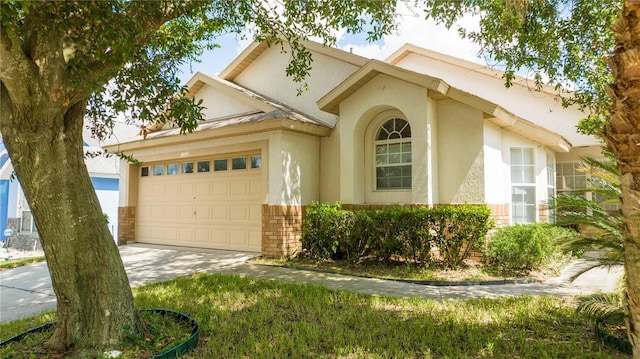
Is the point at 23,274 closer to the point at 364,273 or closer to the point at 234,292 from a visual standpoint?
the point at 234,292

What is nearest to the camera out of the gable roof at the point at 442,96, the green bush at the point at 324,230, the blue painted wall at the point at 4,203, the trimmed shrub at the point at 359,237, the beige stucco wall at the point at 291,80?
the trimmed shrub at the point at 359,237

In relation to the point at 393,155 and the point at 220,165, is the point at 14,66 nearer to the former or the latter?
the point at 220,165

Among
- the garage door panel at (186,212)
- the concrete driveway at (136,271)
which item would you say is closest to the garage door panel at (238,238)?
the concrete driveway at (136,271)

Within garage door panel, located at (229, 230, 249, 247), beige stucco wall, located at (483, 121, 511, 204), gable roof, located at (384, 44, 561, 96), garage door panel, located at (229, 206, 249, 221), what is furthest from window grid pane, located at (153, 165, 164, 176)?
gable roof, located at (384, 44, 561, 96)

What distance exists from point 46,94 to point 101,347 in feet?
8.76

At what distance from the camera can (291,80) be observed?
12453mm

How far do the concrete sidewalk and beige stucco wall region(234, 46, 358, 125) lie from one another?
16.7ft

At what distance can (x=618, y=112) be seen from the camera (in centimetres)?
290

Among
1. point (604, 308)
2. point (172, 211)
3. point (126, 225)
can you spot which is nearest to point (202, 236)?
point (172, 211)

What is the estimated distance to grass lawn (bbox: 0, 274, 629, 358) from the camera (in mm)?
4117

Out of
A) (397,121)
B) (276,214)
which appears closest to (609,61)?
(397,121)

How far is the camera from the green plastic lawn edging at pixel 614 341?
4.01 m

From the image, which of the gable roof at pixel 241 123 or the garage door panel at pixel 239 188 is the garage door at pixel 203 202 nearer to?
the garage door panel at pixel 239 188

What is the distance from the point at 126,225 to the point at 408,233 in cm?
1021
